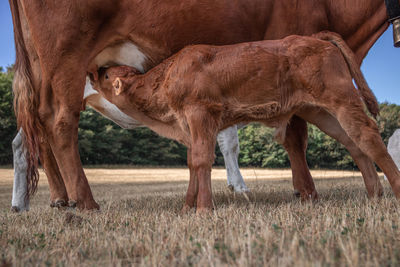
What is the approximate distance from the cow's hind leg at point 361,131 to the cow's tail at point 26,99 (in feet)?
8.99

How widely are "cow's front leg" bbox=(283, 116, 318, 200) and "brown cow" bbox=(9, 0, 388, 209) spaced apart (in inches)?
1.4

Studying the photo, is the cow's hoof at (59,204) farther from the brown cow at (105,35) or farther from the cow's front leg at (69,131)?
the cow's front leg at (69,131)

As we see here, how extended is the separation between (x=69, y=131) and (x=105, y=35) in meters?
0.98

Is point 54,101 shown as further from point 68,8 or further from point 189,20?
point 189,20

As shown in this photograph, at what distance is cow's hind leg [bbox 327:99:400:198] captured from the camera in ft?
8.78

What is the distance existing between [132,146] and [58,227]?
89.9ft

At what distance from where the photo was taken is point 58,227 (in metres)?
2.21

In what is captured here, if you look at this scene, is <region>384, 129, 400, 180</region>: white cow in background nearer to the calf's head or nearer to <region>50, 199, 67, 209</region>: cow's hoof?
the calf's head

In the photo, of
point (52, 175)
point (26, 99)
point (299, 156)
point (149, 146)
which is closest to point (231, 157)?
point (299, 156)

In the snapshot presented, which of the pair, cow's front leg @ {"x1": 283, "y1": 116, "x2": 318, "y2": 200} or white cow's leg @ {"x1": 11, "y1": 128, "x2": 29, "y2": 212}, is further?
white cow's leg @ {"x1": 11, "y1": 128, "x2": 29, "y2": 212}

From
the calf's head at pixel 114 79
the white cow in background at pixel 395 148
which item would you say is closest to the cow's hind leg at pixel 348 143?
the calf's head at pixel 114 79

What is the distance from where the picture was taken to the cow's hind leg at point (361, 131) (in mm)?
2676

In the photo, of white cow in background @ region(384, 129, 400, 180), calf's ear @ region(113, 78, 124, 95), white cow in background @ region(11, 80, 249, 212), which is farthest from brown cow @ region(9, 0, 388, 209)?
A: white cow in background @ region(384, 129, 400, 180)

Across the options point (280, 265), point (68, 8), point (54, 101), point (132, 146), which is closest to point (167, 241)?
point (280, 265)
